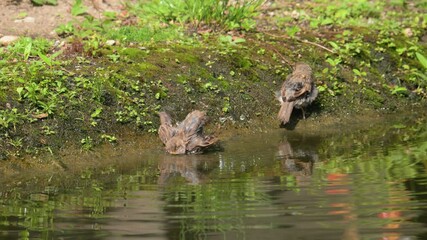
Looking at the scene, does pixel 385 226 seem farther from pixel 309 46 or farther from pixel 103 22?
pixel 103 22

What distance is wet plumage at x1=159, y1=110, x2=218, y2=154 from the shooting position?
9758 millimetres

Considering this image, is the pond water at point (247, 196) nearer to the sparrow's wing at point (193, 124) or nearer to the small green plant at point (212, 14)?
the sparrow's wing at point (193, 124)

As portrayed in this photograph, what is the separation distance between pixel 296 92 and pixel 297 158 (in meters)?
1.56

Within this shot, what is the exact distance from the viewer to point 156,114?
34.2ft

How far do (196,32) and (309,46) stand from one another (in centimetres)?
138

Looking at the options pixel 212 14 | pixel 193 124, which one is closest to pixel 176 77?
pixel 193 124

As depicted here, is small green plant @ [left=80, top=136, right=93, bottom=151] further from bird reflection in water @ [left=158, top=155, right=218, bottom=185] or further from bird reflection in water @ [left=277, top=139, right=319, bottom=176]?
bird reflection in water @ [left=277, top=139, right=319, bottom=176]

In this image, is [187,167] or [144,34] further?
[144,34]

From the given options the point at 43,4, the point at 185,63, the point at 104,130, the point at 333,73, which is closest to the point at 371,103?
the point at 333,73

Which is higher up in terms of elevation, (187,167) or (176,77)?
(176,77)

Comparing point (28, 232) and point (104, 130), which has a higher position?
point (104, 130)

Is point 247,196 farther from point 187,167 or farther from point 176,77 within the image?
point 176,77

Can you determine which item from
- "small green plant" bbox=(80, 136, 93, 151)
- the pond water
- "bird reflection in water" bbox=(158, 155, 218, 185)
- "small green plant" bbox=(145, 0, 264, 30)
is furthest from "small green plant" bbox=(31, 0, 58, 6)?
"bird reflection in water" bbox=(158, 155, 218, 185)

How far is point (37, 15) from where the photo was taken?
13.6m
